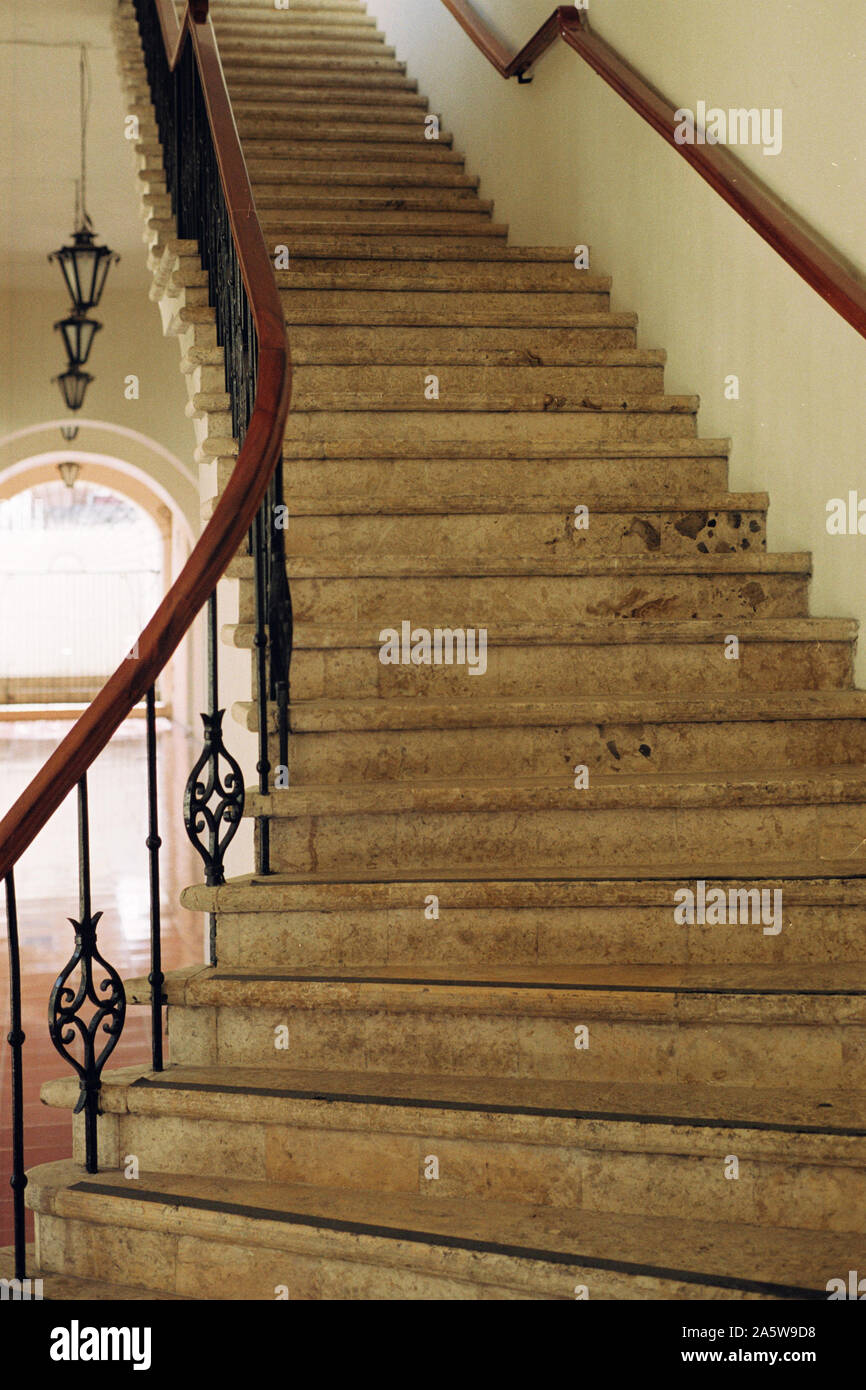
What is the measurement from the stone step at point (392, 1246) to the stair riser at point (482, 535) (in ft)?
6.14

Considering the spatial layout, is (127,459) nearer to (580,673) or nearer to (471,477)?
(471,477)

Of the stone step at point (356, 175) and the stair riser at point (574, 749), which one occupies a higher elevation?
the stone step at point (356, 175)

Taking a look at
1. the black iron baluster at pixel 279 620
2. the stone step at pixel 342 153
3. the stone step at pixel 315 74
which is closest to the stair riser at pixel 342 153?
the stone step at pixel 342 153

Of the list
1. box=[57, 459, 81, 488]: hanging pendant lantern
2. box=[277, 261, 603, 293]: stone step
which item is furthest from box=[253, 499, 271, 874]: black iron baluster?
box=[57, 459, 81, 488]: hanging pendant lantern

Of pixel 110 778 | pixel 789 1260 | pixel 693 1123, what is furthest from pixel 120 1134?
pixel 110 778

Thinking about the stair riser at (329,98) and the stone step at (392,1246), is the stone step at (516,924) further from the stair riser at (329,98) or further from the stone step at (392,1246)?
the stair riser at (329,98)

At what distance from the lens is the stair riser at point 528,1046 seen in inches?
99.0

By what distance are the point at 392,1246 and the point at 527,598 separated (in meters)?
1.83

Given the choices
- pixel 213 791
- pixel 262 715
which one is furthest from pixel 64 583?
pixel 213 791

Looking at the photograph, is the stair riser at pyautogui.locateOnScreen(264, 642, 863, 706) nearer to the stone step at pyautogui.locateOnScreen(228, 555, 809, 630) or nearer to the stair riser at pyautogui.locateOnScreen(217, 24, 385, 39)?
the stone step at pyautogui.locateOnScreen(228, 555, 809, 630)

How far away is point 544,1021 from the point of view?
8.46ft

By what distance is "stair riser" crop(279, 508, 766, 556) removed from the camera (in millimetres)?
3811
